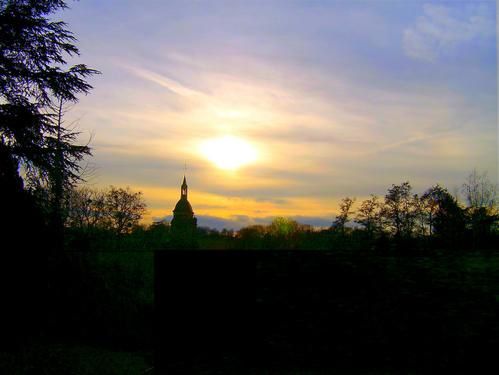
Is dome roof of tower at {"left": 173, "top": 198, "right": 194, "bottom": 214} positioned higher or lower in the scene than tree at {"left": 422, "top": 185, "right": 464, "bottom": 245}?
higher

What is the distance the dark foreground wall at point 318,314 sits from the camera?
1117 centimetres

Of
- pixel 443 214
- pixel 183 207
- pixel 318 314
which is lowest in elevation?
pixel 318 314

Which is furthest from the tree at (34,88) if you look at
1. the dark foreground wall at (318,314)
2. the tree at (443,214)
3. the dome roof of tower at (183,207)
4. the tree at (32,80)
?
the dome roof of tower at (183,207)

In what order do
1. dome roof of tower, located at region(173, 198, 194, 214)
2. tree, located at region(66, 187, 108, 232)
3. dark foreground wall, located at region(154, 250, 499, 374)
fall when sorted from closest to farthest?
dark foreground wall, located at region(154, 250, 499, 374) → tree, located at region(66, 187, 108, 232) → dome roof of tower, located at region(173, 198, 194, 214)

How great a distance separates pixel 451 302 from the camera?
Result: 11.4 m

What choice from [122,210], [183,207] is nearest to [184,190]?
[183,207]

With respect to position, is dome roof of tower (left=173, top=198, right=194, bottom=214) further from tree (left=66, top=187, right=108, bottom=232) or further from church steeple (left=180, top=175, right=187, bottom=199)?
tree (left=66, top=187, right=108, bottom=232)

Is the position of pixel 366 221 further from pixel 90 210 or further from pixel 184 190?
pixel 184 190

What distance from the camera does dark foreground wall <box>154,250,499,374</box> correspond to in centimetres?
1117

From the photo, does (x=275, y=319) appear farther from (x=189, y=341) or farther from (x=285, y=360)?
(x=189, y=341)

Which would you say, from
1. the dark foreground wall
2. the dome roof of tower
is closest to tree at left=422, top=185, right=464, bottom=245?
the dark foreground wall

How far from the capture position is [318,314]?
11.9 meters

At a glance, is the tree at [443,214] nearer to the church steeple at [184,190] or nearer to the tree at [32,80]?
the tree at [32,80]

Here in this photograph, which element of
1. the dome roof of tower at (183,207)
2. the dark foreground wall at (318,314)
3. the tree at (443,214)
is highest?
the dome roof of tower at (183,207)
